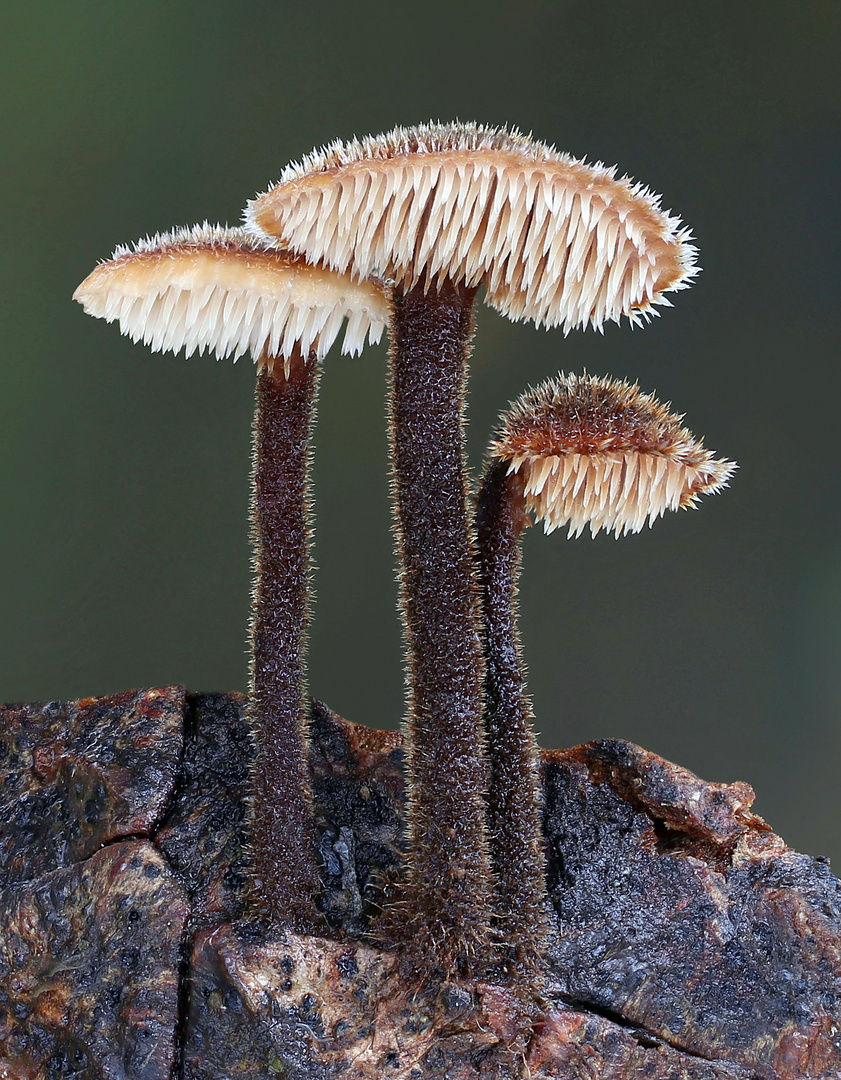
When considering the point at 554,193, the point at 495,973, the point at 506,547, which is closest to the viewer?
the point at 554,193

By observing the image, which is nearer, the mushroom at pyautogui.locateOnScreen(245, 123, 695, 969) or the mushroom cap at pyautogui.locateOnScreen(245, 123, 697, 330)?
the mushroom cap at pyautogui.locateOnScreen(245, 123, 697, 330)

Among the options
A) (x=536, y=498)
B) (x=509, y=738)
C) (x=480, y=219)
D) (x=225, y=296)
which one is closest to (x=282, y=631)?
(x=509, y=738)

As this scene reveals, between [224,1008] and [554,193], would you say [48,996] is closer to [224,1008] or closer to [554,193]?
[224,1008]

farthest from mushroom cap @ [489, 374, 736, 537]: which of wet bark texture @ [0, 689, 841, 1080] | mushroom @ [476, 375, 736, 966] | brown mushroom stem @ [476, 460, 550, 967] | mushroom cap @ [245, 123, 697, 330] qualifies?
wet bark texture @ [0, 689, 841, 1080]

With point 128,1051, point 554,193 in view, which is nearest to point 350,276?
point 554,193

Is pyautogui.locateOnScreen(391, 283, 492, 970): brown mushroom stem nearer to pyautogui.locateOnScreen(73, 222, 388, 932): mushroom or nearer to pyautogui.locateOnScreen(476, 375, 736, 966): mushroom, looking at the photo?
pyautogui.locateOnScreen(476, 375, 736, 966): mushroom

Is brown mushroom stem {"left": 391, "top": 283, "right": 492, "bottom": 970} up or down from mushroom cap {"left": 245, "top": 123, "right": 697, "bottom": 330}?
down
